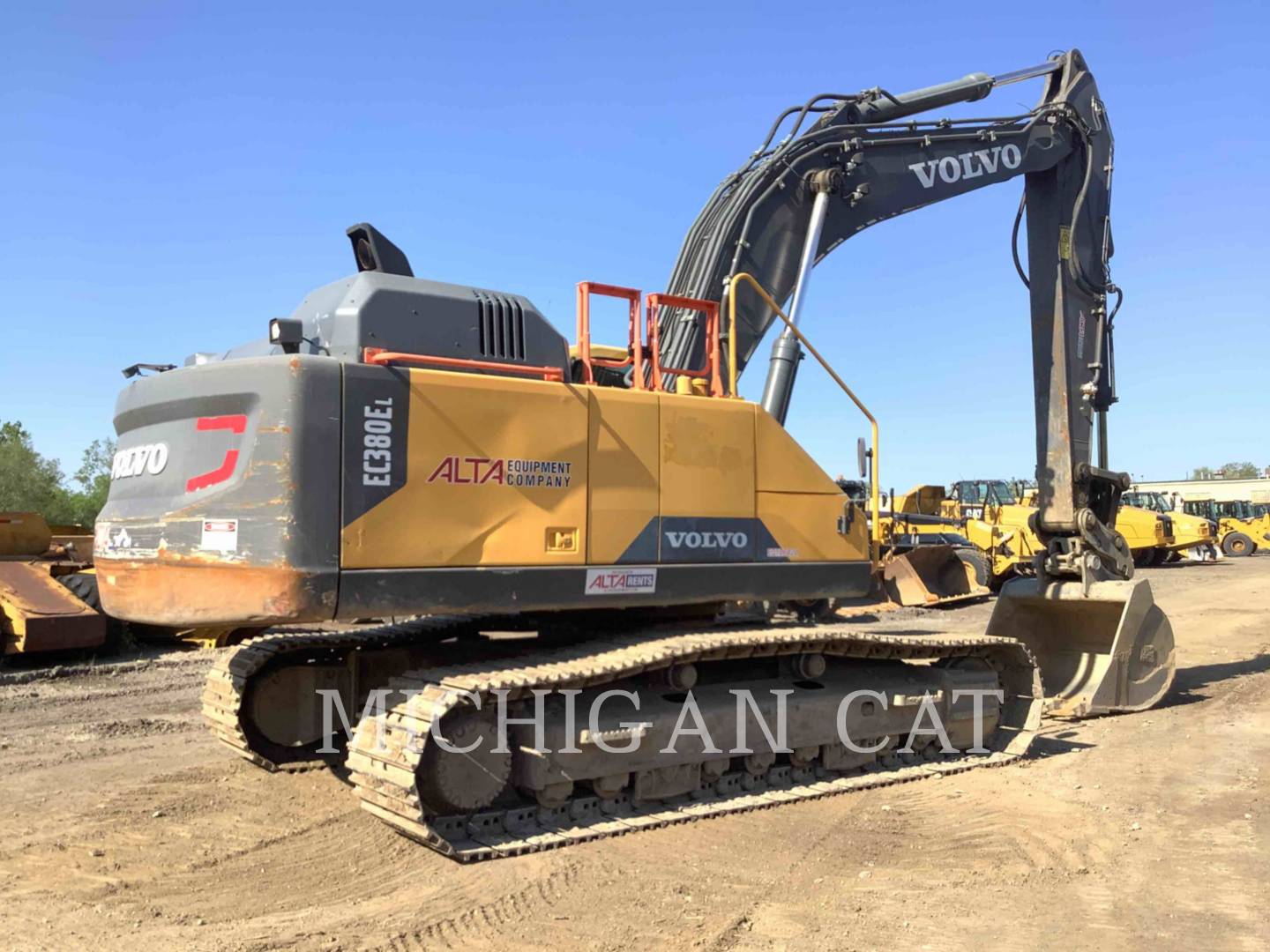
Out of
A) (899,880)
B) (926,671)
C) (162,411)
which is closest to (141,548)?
(162,411)

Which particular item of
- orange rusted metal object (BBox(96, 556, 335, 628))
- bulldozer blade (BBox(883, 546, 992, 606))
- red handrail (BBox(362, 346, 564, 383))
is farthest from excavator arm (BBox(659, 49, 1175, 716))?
bulldozer blade (BBox(883, 546, 992, 606))

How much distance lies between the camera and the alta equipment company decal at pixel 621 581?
5.72m

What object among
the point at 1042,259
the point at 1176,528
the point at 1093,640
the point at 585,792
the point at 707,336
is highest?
the point at 1042,259

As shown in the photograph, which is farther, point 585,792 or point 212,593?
point 585,792

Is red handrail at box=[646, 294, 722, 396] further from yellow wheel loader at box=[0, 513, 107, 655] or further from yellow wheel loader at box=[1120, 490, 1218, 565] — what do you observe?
yellow wheel loader at box=[1120, 490, 1218, 565]

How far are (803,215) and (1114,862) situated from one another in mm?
5159

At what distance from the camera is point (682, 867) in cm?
521

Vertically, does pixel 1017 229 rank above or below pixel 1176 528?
above

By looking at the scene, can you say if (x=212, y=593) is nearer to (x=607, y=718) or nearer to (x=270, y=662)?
(x=270, y=662)

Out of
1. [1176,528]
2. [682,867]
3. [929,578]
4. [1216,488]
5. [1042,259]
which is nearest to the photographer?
[682,867]

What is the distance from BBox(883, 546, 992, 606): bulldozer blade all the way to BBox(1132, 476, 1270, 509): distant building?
60.9 m

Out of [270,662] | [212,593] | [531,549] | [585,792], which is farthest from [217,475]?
[585,792]

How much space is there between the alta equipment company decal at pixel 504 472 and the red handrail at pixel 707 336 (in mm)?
957

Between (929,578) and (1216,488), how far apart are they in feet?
253
